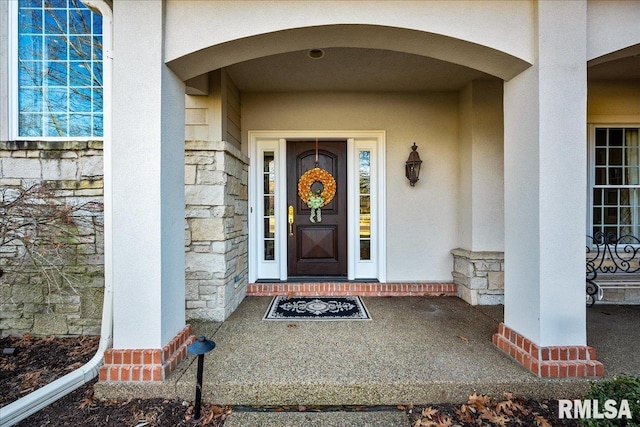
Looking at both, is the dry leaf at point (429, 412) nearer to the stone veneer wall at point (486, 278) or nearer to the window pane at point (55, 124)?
the stone veneer wall at point (486, 278)

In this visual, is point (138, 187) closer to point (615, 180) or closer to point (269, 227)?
point (269, 227)

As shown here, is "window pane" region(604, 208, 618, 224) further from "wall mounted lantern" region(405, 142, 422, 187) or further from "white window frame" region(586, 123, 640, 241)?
"wall mounted lantern" region(405, 142, 422, 187)

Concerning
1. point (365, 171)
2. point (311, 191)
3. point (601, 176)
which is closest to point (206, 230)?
point (311, 191)

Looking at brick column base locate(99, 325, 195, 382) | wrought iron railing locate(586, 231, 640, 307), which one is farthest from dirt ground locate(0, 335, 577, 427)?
wrought iron railing locate(586, 231, 640, 307)

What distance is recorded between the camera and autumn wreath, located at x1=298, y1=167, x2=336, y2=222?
4078mm

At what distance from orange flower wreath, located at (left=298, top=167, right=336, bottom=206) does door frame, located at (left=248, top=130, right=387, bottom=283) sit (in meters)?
0.23

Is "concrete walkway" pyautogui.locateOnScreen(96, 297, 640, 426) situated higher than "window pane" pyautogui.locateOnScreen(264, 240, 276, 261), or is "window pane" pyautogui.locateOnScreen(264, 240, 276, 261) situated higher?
"window pane" pyautogui.locateOnScreen(264, 240, 276, 261)

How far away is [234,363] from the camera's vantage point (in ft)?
7.16

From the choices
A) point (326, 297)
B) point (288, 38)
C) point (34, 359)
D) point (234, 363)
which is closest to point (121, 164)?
point (288, 38)

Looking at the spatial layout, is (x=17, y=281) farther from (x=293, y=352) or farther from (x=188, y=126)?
(x=293, y=352)

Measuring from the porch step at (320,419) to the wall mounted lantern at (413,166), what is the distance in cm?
270

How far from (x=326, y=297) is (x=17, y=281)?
3.07 metres

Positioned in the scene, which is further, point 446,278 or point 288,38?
point 446,278

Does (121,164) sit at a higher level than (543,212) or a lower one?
higher
